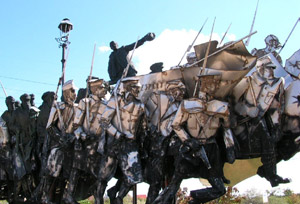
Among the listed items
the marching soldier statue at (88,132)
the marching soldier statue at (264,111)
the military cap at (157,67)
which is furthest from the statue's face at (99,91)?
the marching soldier statue at (264,111)

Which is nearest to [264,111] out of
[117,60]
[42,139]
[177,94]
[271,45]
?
[177,94]

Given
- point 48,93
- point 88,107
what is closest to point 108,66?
point 48,93

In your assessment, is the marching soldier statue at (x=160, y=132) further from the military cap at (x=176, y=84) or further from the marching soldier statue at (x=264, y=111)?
the marching soldier statue at (x=264, y=111)

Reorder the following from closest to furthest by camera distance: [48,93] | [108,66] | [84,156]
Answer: [84,156] < [48,93] < [108,66]

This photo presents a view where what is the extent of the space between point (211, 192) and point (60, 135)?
3.63 meters

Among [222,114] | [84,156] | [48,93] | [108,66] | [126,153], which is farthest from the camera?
[108,66]

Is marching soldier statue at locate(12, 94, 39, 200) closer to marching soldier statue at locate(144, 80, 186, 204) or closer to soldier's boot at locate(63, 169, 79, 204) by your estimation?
soldier's boot at locate(63, 169, 79, 204)

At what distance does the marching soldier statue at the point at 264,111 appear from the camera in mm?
8750

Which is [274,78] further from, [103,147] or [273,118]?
[103,147]

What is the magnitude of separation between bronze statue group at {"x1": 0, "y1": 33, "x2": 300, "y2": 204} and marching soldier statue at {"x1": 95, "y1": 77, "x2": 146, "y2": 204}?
0.06ft

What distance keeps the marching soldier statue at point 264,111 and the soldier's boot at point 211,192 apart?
90 centimetres

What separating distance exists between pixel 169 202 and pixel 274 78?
9.81 feet

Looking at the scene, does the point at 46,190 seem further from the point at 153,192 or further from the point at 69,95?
the point at 153,192

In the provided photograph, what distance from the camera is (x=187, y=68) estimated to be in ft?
32.7
